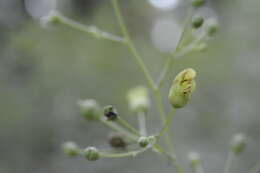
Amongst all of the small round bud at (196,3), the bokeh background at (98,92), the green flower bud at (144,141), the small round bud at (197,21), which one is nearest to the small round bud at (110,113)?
the green flower bud at (144,141)

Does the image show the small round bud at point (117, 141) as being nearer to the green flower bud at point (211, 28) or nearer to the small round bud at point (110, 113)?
the small round bud at point (110, 113)

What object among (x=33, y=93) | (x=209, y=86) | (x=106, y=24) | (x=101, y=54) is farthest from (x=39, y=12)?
(x=209, y=86)

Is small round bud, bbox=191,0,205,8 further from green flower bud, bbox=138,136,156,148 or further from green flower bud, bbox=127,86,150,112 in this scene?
green flower bud, bbox=138,136,156,148

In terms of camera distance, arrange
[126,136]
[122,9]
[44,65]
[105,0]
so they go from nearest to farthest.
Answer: [126,136], [44,65], [105,0], [122,9]

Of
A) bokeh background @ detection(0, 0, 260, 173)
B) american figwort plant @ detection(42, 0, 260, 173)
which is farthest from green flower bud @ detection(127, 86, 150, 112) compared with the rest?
bokeh background @ detection(0, 0, 260, 173)

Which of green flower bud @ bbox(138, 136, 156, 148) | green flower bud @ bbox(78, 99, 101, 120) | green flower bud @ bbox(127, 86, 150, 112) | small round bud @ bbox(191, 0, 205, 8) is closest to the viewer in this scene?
green flower bud @ bbox(138, 136, 156, 148)

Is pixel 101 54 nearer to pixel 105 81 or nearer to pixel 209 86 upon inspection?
pixel 105 81
